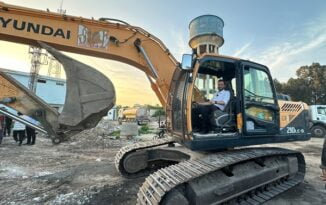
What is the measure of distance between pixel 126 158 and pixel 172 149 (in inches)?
41.6

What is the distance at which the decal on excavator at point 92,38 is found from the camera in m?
4.03

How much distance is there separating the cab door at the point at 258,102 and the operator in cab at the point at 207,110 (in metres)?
0.35

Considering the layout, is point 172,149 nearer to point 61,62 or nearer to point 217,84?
point 217,84

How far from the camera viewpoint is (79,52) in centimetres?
414

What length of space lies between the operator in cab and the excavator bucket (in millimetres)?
1646

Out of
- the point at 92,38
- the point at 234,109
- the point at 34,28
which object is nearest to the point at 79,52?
the point at 92,38

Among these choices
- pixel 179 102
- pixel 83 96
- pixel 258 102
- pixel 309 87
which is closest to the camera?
pixel 83 96

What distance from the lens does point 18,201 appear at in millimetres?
3799

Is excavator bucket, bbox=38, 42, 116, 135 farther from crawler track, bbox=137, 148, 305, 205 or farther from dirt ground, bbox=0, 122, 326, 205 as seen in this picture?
dirt ground, bbox=0, 122, 326, 205

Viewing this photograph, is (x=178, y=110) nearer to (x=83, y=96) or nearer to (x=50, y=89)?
(x=83, y=96)

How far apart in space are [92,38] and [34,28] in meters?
0.93

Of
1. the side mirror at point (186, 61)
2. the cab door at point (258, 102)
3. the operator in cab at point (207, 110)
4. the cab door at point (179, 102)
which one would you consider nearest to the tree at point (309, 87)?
the cab door at point (258, 102)

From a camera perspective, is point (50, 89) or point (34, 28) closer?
point (34, 28)

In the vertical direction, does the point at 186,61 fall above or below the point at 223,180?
above
